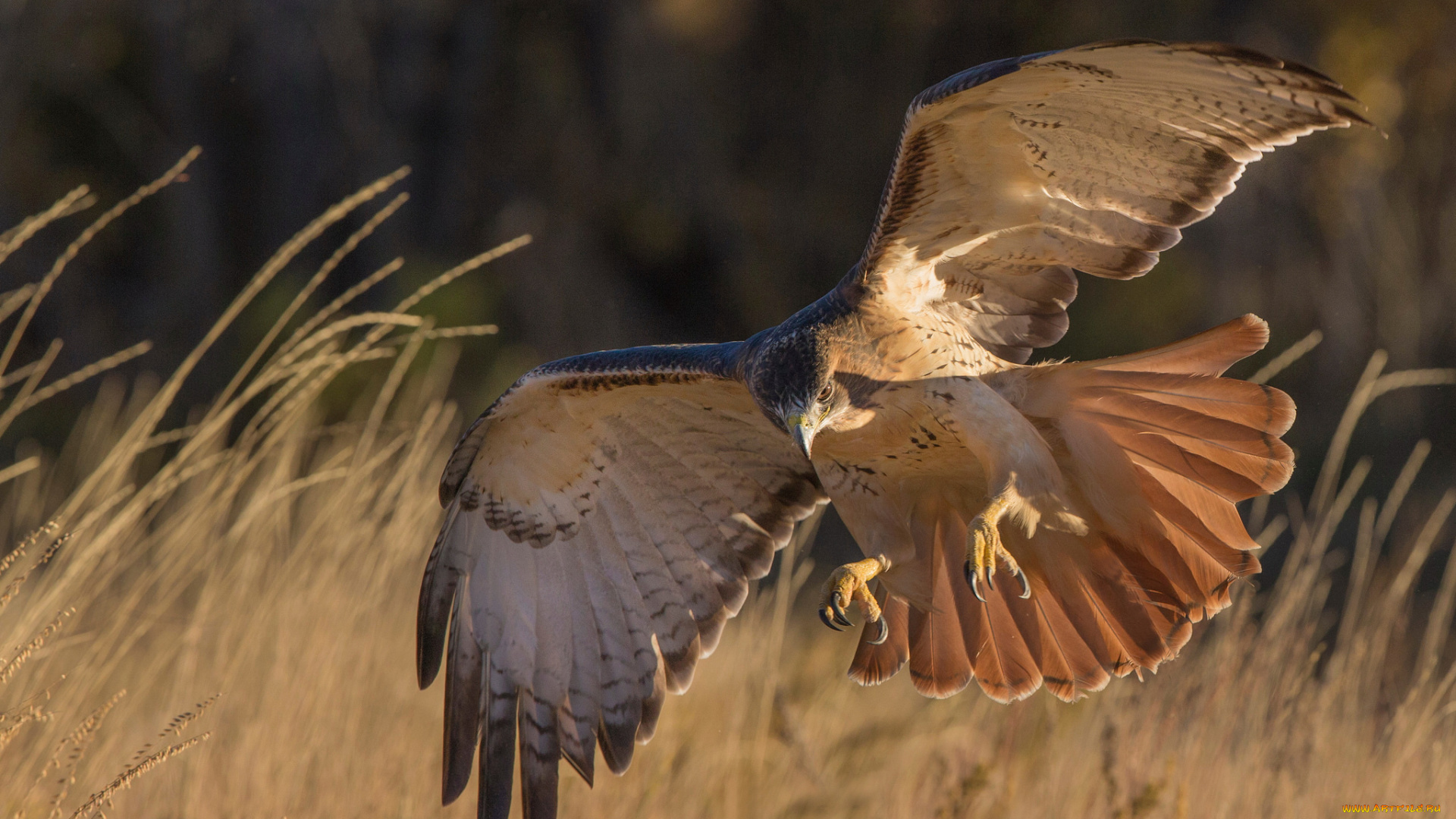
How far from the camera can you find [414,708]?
578 cm

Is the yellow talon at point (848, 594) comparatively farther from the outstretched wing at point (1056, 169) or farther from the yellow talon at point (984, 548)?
the outstretched wing at point (1056, 169)

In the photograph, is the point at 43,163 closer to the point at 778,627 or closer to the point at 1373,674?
the point at 778,627

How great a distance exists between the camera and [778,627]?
490 centimetres

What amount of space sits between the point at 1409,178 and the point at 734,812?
11.5 meters

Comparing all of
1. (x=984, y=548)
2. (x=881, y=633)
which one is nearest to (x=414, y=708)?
(x=881, y=633)

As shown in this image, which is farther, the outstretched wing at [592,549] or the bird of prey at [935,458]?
the outstretched wing at [592,549]

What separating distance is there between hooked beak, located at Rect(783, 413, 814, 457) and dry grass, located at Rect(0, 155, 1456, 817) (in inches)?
43.4

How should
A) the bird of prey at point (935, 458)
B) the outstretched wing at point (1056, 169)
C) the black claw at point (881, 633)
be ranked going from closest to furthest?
1. the outstretched wing at point (1056, 169)
2. the bird of prey at point (935, 458)
3. the black claw at point (881, 633)

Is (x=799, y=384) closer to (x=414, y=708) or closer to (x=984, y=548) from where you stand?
(x=984, y=548)

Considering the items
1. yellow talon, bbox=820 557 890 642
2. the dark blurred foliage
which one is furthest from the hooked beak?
the dark blurred foliage

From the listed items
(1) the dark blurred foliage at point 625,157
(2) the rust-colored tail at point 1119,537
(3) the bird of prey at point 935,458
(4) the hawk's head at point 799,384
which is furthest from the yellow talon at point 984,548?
(1) the dark blurred foliage at point 625,157

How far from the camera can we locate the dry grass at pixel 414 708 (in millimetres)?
4301

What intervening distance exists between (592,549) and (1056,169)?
2.20m

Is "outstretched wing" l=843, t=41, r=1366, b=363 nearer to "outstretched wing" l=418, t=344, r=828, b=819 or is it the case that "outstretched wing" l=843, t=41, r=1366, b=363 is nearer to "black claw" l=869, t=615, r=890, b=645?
"outstretched wing" l=418, t=344, r=828, b=819
